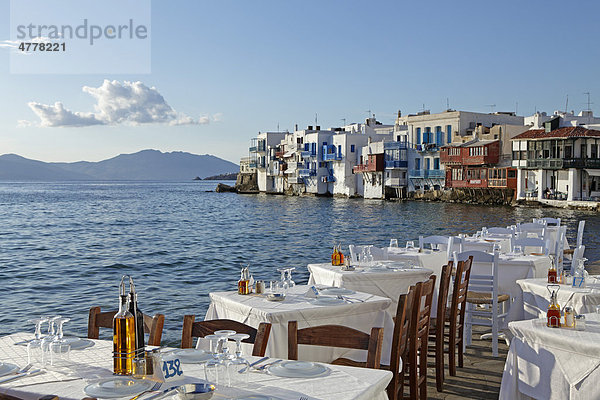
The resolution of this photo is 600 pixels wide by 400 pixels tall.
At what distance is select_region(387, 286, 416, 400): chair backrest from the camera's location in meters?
4.46

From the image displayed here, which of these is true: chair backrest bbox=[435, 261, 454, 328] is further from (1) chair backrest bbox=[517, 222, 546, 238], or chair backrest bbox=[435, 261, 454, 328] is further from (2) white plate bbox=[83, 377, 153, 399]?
(1) chair backrest bbox=[517, 222, 546, 238]

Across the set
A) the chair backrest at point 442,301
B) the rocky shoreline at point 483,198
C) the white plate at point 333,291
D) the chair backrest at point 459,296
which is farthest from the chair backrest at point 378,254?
the rocky shoreline at point 483,198

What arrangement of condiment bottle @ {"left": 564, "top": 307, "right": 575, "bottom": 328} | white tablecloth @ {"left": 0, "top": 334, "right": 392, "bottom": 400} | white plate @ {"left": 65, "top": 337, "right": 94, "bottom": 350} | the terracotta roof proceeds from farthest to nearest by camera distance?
the terracotta roof → condiment bottle @ {"left": 564, "top": 307, "right": 575, "bottom": 328} → white plate @ {"left": 65, "top": 337, "right": 94, "bottom": 350} → white tablecloth @ {"left": 0, "top": 334, "right": 392, "bottom": 400}

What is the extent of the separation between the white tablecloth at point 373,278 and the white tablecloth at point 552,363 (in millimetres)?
3117

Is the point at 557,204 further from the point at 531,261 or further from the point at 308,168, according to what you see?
the point at 531,261

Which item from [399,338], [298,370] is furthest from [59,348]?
[399,338]

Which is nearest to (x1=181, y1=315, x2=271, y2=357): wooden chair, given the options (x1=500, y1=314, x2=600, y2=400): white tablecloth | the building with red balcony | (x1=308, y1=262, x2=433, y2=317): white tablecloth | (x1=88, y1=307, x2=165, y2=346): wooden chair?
(x1=88, y1=307, x2=165, y2=346): wooden chair

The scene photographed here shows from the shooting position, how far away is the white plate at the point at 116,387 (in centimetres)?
296

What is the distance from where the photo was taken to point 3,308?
15328 millimetres

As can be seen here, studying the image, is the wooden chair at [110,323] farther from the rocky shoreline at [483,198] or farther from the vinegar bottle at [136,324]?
the rocky shoreline at [483,198]

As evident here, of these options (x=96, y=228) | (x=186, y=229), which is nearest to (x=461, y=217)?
(x=186, y=229)

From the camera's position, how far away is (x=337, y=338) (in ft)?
12.8

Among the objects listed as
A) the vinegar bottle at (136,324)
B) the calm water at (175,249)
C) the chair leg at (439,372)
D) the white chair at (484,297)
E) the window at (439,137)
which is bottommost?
→ the calm water at (175,249)

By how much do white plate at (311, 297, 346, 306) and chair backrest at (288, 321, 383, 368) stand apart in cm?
163
